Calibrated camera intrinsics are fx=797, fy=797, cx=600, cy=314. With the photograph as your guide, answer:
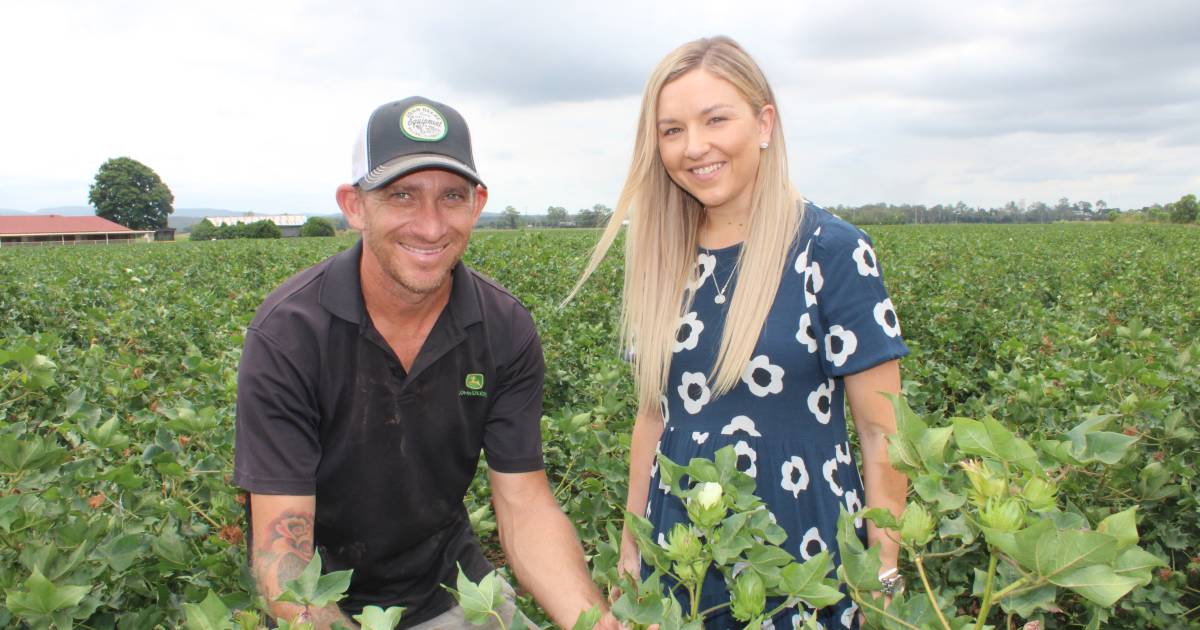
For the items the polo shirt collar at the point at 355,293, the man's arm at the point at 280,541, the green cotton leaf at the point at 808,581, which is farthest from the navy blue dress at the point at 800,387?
the green cotton leaf at the point at 808,581

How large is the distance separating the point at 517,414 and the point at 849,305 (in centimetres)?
84

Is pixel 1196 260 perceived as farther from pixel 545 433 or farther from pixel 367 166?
pixel 367 166

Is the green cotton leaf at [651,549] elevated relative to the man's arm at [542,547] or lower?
elevated

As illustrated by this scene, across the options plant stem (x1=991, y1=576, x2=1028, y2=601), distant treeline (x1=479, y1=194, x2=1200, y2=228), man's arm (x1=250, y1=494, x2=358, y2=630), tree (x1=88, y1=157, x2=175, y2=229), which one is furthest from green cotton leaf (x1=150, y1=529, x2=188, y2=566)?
tree (x1=88, y1=157, x2=175, y2=229)

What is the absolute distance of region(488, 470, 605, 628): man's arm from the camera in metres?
1.75

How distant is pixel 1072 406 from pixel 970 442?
256cm

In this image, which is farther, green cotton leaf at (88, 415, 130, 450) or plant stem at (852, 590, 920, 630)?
green cotton leaf at (88, 415, 130, 450)

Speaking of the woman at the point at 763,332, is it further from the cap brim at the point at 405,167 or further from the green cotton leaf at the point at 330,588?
the green cotton leaf at the point at 330,588

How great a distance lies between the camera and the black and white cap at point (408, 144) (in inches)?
70.2

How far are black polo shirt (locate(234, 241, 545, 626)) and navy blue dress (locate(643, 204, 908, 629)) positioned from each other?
447 mm

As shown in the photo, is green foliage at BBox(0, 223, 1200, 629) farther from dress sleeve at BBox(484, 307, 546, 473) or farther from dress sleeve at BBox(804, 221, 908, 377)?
dress sleeve at BBox(804, 221, 908, 377)

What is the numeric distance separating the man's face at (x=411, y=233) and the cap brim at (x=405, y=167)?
37mm

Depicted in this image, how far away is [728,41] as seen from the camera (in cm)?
178

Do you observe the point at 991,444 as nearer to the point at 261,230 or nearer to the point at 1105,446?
the point at 1105,446
